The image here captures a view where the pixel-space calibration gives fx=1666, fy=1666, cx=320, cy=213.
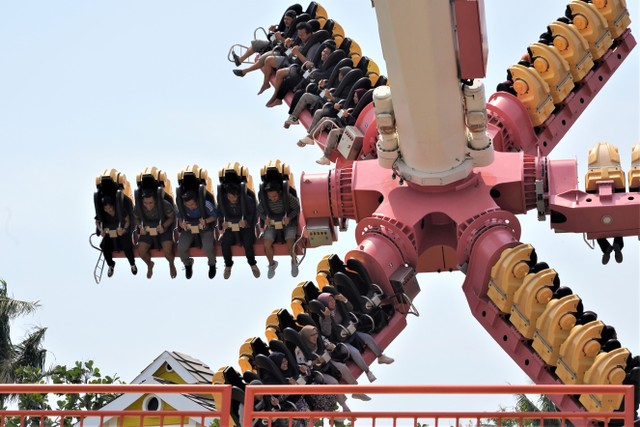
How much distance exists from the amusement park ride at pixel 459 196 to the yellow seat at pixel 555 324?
0.01 m

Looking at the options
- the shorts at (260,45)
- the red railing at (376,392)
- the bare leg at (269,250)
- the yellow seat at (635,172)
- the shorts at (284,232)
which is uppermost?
the shorts at (260,45)

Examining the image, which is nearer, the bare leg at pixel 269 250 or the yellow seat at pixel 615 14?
the bare leg at pixel 269 250

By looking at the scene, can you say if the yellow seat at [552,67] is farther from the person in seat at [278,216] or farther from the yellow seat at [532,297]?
the yellow seat at [532,297]

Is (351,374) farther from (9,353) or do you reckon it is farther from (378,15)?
(9,353)

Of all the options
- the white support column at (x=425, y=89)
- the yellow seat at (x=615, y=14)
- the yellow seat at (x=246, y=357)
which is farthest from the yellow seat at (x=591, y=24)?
the yellow seat at (x=246, y=357)

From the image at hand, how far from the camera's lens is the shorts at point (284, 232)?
2066 cm

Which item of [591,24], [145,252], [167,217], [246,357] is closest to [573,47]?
[591,24]

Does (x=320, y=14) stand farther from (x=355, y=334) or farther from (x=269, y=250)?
(x=355, y=334)

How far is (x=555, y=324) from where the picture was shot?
1819 centimetres

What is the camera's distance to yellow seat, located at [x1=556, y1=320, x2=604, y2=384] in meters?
17.9

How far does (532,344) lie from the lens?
61.1ft

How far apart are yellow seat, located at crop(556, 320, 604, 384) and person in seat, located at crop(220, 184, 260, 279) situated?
461cm

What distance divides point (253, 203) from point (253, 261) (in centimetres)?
79

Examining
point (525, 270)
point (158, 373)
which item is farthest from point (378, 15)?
point (158, 373)
